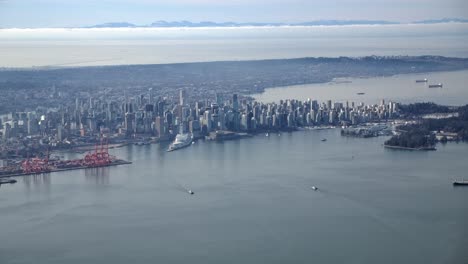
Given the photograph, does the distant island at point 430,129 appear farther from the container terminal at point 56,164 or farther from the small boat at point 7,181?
the small boat at point 7,181

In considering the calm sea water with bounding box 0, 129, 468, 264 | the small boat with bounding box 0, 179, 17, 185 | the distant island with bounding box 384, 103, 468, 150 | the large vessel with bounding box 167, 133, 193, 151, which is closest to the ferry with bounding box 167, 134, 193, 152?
the large vessel with bounding box 167, 133, 193, 151

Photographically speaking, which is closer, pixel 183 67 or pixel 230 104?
pixel 230 104

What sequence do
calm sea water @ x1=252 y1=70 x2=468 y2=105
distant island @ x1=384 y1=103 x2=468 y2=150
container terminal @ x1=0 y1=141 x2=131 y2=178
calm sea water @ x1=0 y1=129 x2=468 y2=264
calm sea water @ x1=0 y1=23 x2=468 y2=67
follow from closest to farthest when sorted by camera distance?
1. calm sea water @ x1=0 y1=129 x2=468 y2=264
2. container terminal @ x1=0 y1=141 x2=131 y2=178
3. distant island @ x1=384 y1=103 x2=468 y2=150
4. calm sea water @ x1=252 y1=70 x2=468 y2=105
5. calm sea water @ x1=0 y1=23 x2=468 y2=67

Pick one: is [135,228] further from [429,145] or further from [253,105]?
[253,105]

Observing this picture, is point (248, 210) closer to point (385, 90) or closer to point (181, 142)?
point (181, 142)

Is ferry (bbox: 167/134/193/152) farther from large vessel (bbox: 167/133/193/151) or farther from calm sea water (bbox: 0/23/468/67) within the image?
calm sea water (bbox: 0/23/468/67)

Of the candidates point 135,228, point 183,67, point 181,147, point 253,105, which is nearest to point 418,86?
point 253,105
